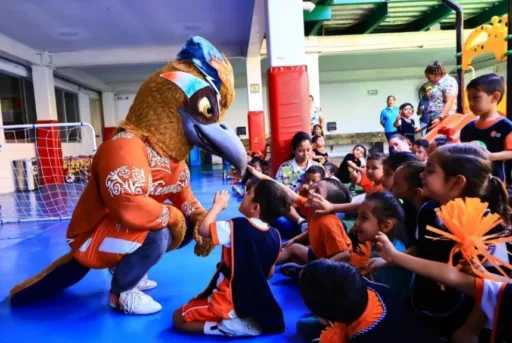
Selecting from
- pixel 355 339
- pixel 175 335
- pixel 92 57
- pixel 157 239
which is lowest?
pixel 175 335

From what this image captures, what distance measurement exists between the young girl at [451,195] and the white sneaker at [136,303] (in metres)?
1.21

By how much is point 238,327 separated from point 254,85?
318 inches

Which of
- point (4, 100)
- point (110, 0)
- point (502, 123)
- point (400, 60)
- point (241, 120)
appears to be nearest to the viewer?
point (502, 123)

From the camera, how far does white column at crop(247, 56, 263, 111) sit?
31.0 ft

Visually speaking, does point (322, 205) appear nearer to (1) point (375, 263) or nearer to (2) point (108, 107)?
(1) point (375, 263)

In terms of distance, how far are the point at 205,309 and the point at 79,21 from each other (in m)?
6.33

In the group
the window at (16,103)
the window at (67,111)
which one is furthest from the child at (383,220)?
the window at (67,111)

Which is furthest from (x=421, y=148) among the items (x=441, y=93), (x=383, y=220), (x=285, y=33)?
(x=383, y=220)

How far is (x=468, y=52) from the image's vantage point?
440cm

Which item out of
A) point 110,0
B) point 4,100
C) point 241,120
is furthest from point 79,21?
point 241,120

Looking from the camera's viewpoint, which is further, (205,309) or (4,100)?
(4,100)

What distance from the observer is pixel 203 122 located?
206 cm

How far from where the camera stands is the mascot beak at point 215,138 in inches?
81.1

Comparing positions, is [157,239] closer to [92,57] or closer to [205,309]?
[205,309]
